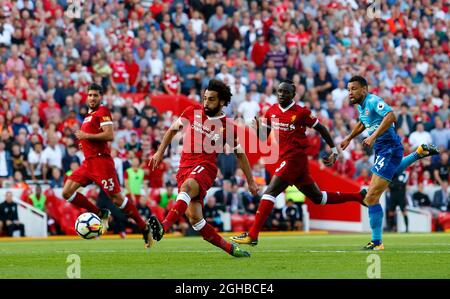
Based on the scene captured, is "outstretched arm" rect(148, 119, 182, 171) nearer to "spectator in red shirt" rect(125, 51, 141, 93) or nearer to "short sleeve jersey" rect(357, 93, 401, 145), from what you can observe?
"short sleeve jersey" rect(357, 93, 401, 145)

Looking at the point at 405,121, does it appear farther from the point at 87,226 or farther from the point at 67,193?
the point at 87,226

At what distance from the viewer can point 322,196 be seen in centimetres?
1747

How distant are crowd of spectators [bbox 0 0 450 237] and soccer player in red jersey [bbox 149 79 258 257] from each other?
36.8 ft

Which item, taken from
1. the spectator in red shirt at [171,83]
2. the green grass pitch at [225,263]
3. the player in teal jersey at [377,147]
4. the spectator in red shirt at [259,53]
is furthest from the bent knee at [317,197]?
the spectator in red shirt at [259,53]

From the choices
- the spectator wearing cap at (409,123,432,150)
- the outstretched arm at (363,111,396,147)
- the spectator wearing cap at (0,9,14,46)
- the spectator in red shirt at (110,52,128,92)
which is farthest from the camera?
the spectator wearing cap at (409,123,432,150)

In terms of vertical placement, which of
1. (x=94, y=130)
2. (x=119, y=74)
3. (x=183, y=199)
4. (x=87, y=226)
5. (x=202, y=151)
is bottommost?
(x=87, y=226)

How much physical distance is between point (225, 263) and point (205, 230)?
2.01ft

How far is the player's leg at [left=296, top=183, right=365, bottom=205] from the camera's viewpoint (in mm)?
17203

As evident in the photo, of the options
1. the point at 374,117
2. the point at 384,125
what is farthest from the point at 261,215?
the point at 384,125

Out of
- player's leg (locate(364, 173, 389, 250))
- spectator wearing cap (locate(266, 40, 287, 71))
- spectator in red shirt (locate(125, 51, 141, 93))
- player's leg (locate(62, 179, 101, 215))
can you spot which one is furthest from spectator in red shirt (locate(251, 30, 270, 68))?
player's leg (locate(364, 173, 389, 250))

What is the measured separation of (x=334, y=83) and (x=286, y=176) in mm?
16119

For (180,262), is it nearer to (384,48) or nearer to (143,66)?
(143,66)
